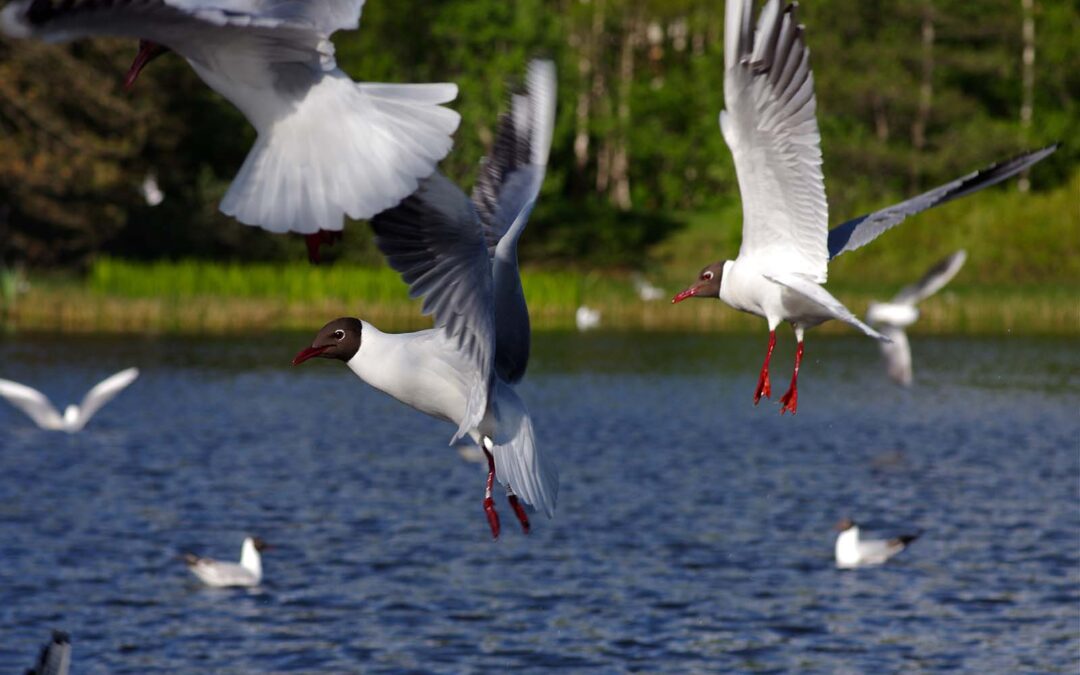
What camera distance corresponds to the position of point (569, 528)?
21.4 m

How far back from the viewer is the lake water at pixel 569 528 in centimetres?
1566

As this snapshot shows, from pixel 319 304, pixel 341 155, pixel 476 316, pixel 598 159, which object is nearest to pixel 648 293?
pixel 319 304

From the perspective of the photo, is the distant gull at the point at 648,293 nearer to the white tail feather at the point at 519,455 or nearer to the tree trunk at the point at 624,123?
the tree trunk at the point at 624,123

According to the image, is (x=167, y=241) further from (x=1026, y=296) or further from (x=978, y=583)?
(x=978, y=583)

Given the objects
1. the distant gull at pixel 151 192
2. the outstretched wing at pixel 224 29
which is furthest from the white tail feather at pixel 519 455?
the distant gull at pixel 151 192

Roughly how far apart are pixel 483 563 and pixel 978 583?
484 cm

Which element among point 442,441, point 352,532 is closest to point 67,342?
point 442,441

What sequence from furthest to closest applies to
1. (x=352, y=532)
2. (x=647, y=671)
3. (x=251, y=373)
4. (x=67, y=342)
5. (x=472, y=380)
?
(x=67, y=342)
(x=251, y=373)
(x=352, y=532)
(x=647, y=671)
(x=472, y=380)

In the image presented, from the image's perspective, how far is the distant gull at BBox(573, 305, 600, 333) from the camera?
137 ft

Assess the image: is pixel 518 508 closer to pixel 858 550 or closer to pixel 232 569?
pixel 232 569

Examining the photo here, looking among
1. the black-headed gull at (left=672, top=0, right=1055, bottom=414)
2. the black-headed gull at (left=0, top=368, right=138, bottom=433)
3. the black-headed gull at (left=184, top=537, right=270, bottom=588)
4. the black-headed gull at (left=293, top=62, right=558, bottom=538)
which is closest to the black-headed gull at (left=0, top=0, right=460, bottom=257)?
the black-headed gull at (left=293, top=62, right=558, bottom=538)

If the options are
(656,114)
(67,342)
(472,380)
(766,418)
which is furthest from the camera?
(656,114)

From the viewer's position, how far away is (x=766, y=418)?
3266 cm

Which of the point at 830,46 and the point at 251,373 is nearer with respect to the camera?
the point at 251,373
